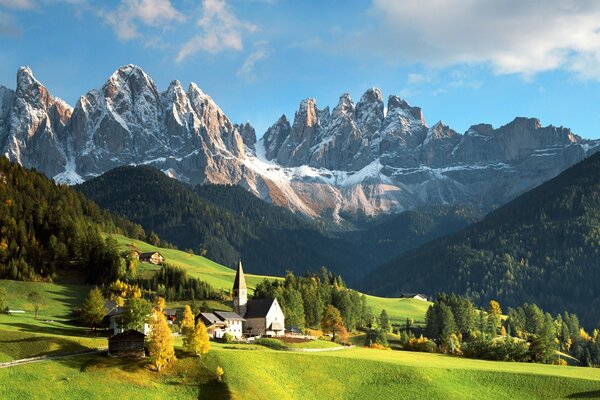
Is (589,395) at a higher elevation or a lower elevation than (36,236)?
lower

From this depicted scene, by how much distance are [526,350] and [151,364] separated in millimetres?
76230

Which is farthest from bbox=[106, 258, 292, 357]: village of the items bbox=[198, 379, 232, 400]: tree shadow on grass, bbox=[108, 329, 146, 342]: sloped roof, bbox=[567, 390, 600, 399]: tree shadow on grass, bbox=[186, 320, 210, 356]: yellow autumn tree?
bbox=[567, 390, 600, 399]: tree shadow on grass

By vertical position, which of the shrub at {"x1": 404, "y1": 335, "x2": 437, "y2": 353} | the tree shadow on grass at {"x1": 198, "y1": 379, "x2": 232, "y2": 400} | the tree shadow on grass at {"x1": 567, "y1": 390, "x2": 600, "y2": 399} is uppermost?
the shrub at {"x1": 404, "y1": 335, "x2": 437, "y2": 353}

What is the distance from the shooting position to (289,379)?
339 feet

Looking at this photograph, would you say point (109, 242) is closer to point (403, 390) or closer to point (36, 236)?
point (36, 236)

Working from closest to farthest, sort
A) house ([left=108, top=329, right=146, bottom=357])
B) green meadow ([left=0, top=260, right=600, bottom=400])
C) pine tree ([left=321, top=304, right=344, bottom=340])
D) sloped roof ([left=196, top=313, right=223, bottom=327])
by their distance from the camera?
green meadow ([left=0, top=260, right=600, bottom=400]), house ([left=108, top=329, right=146, bottom=357]), sloped roof ([left=196, top=313, right=223, bottom=327]), pine tree ([left=321, top=304, right=344, bottom=340])

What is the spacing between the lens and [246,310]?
157 metres

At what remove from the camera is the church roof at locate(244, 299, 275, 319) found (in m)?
154

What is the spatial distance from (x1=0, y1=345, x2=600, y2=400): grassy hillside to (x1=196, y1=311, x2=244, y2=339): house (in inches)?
938

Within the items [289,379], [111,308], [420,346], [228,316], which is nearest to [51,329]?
[111,308]

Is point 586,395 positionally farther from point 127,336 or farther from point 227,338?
point 127,336

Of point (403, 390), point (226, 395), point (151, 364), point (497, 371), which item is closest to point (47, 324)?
point (151, 364)

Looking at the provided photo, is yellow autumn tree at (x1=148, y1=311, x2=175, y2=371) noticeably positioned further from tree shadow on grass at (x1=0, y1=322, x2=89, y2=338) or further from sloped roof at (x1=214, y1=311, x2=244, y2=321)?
sloped roof at (x1=214, y1=311, x2=244, y2=321)

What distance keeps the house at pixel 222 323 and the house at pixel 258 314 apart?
2755mm
